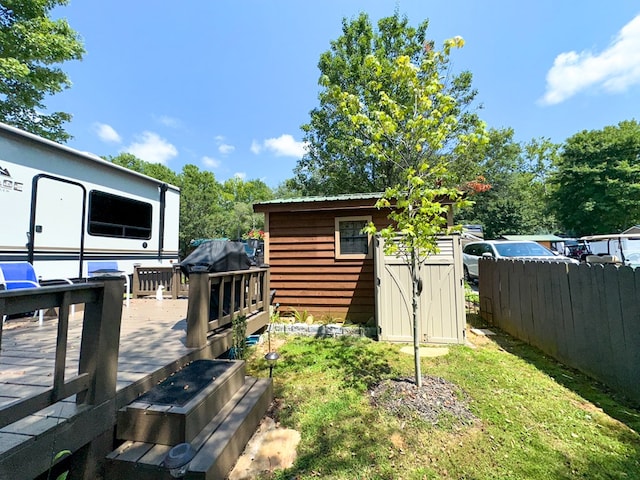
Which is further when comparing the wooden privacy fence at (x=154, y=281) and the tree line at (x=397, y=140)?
the wooden privacy fence at (x=154, y=281)

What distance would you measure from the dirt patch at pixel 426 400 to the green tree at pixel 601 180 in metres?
28.9

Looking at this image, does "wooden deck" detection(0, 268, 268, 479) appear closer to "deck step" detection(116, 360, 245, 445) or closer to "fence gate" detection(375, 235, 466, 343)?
"deck step" detection(116, 360, 245, 445)

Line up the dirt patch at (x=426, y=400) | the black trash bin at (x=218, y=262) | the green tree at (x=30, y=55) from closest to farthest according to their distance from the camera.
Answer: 1. the dirt patch at (x=426, y=400)
2. the black trash bin at (x=218, y=262)
3. the green tree at (x=30, y=55)

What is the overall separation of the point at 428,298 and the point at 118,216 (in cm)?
633

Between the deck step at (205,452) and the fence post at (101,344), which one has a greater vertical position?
the fence post at (101,344)

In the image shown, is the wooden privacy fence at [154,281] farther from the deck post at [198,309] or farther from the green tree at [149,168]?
the green tree at [149,168]

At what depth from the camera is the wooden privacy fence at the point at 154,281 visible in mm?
6629

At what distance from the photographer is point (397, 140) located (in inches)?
138

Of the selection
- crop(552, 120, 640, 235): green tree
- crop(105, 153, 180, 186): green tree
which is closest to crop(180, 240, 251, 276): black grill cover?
crop(105, 153, 180, 186): green tree

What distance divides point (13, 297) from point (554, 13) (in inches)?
521

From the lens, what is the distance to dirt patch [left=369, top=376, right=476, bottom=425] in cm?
275

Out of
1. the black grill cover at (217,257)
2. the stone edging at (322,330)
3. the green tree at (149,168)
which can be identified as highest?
the green tree at (149,168)

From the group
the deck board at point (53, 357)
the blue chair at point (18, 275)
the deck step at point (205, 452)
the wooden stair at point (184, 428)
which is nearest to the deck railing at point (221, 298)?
the deck board at point (53, 357)

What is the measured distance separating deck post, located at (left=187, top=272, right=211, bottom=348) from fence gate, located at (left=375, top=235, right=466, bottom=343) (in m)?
3.05
